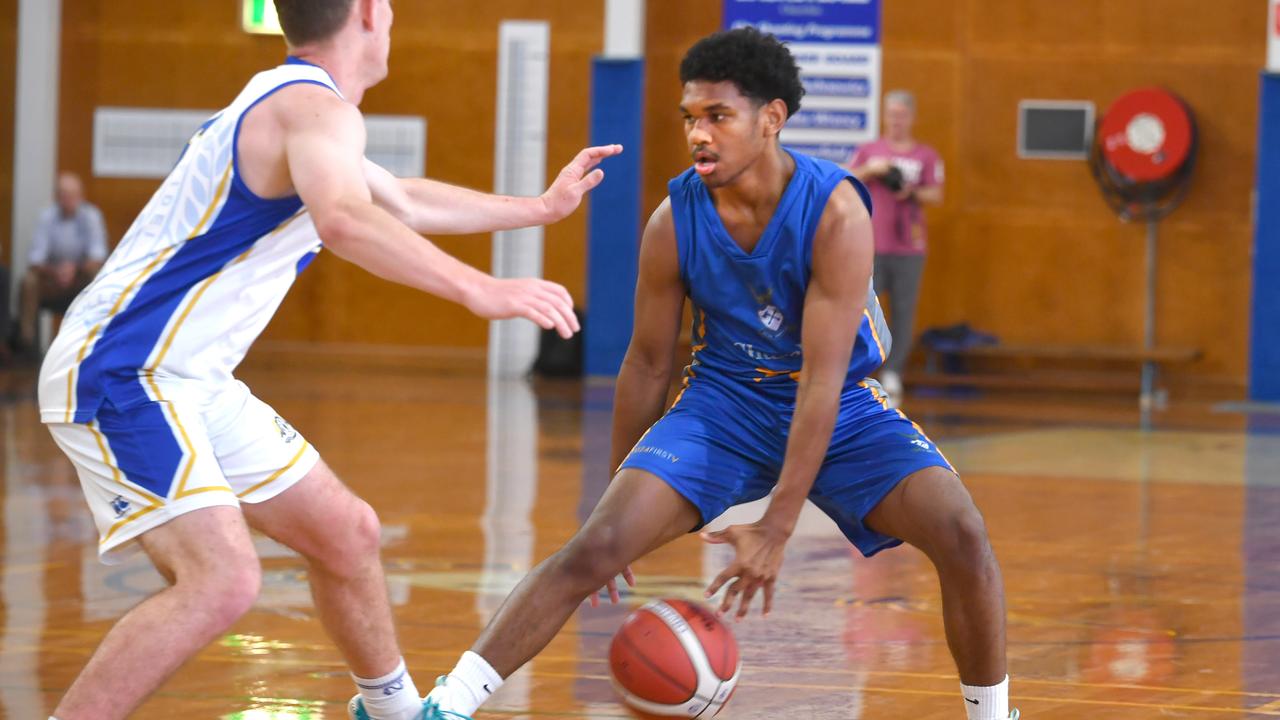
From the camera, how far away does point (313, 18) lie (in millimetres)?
3559

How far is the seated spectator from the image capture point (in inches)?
599

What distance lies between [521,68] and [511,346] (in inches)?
95.9

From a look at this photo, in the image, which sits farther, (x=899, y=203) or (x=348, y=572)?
(x=899, y=203)

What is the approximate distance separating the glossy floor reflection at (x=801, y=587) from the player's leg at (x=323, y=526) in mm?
495

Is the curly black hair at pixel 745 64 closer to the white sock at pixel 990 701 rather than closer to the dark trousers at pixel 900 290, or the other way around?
the white sock at pixel 990 701

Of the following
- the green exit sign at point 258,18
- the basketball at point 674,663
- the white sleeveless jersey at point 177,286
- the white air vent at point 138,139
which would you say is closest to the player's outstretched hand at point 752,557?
the basketball at point 674,663

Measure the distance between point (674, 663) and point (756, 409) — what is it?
2.07 ft

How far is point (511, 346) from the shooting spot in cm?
1617

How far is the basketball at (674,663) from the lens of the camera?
154 inches

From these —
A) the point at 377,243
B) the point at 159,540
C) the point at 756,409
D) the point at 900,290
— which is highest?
the point at 377,243

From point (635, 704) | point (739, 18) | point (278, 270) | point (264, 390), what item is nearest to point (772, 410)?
point (635, 704)

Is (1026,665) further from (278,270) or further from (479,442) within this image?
(479,442)

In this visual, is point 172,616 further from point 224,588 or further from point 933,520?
point 933,520

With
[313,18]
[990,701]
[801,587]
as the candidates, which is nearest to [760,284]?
[990,701]
